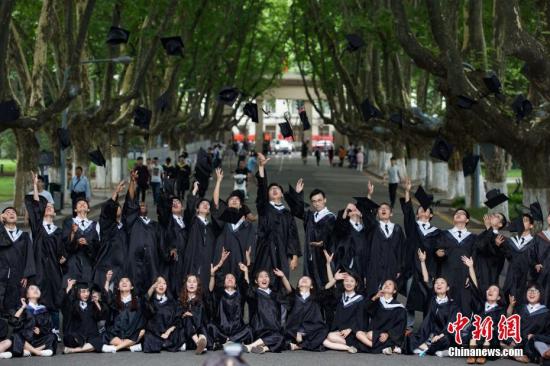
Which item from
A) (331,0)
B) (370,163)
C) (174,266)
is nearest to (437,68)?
(174,266)

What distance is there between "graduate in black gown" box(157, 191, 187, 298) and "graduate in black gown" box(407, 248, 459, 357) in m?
3.10

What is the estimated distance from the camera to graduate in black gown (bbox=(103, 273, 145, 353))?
509 inches

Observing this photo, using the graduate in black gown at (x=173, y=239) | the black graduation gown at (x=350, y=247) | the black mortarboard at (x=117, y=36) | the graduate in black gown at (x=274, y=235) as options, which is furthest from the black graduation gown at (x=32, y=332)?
the black mortarboard at (x=117, y=36)

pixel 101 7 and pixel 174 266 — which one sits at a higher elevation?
pixel 101 7

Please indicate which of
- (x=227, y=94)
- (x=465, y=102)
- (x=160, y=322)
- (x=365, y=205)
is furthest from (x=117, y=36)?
(x=160, y=322)

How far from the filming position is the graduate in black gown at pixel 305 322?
1302cm

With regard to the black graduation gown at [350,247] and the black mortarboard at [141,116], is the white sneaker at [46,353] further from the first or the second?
the black mortarboard at [141,116]

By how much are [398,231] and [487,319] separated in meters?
1.92

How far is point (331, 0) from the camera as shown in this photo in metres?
37.6

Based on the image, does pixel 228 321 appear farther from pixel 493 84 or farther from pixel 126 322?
pixel 493 84

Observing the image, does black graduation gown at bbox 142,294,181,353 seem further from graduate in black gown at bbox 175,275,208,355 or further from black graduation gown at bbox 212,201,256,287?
black graduation gown at bbox 212,201,256,287

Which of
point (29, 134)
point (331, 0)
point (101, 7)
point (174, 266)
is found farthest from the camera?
point (331, 0)

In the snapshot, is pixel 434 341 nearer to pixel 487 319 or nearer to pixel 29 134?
pixel 487 319

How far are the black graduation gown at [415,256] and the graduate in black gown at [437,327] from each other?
0.74 m
